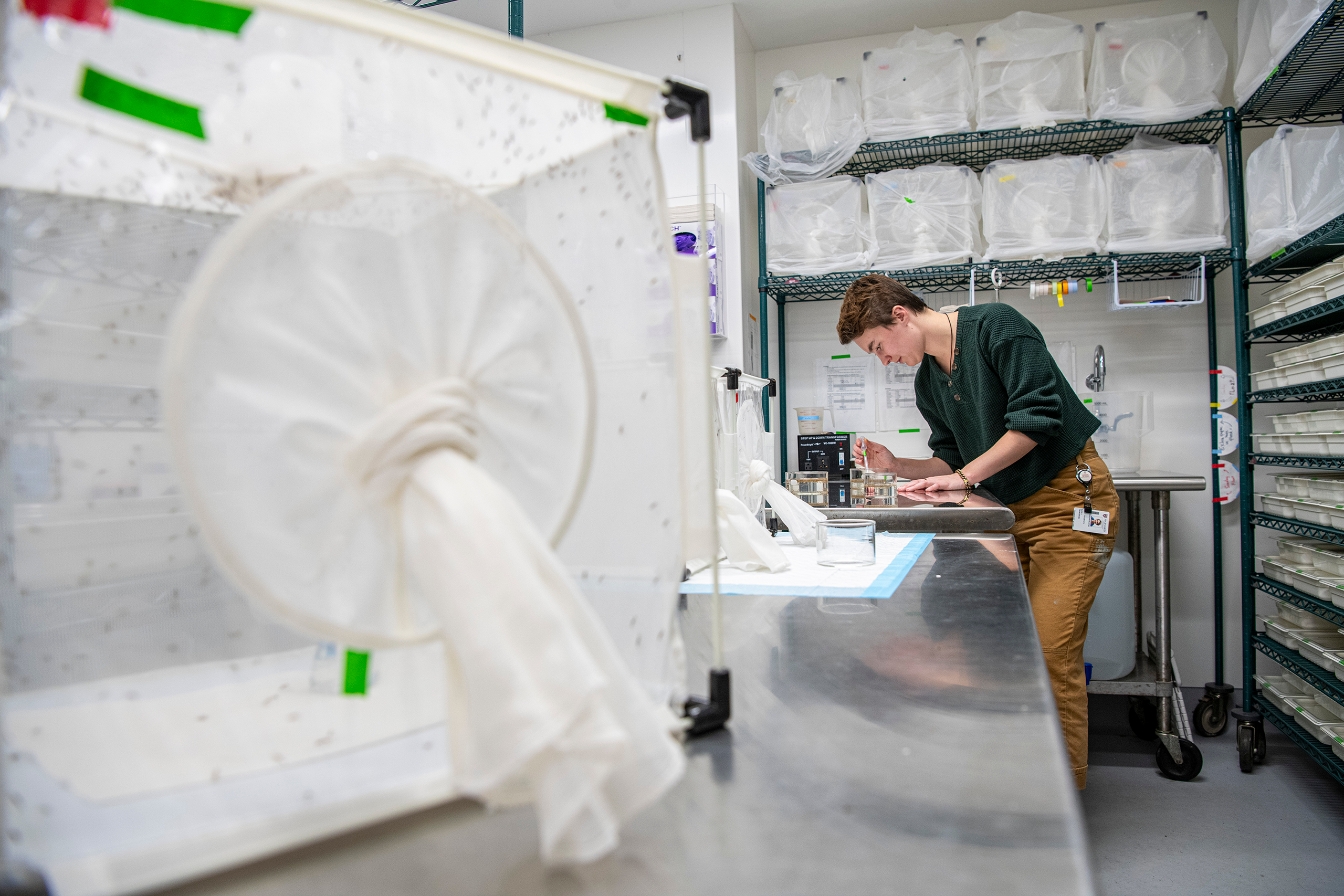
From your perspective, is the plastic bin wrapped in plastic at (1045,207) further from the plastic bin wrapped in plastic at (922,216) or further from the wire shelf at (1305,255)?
the wire shelf at (1305,255)

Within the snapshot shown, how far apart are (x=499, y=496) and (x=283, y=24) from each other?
11.7 inches

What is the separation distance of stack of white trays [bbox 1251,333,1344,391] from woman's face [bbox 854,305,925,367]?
1.01 meters

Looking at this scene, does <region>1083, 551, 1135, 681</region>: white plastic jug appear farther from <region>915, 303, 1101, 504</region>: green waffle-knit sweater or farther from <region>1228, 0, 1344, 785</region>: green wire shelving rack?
<region>915, 303, 1101, 504</region>: green waffle-knit sweater

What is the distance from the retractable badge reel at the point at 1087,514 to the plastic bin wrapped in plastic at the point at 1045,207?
982 mm

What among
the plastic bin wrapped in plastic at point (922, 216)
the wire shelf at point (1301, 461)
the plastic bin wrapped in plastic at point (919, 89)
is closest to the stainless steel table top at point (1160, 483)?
the wire shelf at point (1301, 461)

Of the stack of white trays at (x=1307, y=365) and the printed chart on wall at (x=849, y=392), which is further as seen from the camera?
the printed chart on wall at (x=849, y=392)

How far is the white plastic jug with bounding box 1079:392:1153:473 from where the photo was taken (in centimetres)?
303

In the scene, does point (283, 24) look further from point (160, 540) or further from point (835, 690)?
point (835, 690)

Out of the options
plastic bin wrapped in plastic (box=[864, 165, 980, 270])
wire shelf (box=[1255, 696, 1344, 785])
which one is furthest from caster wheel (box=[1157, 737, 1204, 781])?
plastic bin wrapped in plastic (box=[864, 165, 980, 270])

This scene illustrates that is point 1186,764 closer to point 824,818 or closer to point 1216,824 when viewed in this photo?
point 1216,824

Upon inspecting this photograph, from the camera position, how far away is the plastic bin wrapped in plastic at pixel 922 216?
278cm

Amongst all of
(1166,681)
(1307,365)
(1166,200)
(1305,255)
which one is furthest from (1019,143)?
(1166,681)

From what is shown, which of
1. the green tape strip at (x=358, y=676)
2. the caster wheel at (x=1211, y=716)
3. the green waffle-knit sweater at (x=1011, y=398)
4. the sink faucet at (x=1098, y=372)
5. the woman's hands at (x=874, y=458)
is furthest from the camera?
the sink faucet at (x=1098, y=372)

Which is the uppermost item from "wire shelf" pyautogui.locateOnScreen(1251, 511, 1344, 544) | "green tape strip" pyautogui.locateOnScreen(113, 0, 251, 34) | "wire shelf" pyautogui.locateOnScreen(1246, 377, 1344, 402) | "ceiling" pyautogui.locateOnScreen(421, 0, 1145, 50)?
"ceiling" pyautogui.locateOnScreen(421, 0, 1145, 50)
